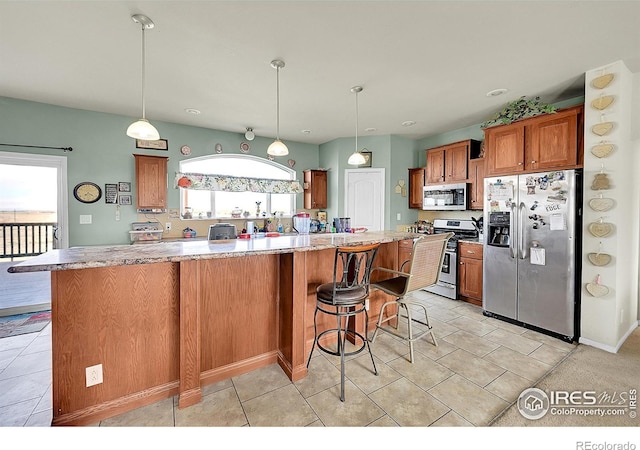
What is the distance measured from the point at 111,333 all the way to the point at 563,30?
13.0 ft

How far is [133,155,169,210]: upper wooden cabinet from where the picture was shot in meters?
4.12

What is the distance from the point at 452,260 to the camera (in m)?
4.25

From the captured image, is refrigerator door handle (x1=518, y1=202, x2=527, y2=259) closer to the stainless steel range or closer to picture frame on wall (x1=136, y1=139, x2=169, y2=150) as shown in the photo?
the stainless steel range

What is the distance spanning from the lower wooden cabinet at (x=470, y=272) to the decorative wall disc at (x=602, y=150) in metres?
1.61

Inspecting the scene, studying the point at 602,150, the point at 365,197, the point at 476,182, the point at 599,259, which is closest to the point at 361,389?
the point at 599,259

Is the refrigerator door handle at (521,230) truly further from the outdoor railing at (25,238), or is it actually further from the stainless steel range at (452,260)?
the outdoor railing at (25,238)

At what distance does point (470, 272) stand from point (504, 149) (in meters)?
1.76

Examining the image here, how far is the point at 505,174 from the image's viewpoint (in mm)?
3398

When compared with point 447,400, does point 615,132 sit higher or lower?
higher

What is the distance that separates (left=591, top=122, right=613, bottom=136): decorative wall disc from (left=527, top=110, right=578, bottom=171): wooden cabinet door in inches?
7.7

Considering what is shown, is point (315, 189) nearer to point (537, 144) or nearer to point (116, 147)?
point (116, 147)

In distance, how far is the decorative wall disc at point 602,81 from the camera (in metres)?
2.60

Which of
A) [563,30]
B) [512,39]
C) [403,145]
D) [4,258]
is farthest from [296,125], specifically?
[4,258]
